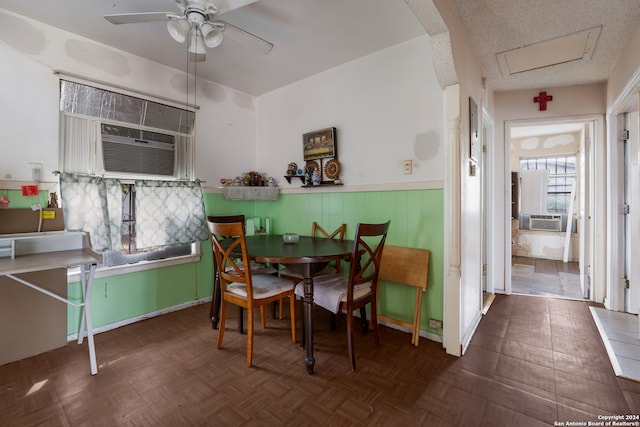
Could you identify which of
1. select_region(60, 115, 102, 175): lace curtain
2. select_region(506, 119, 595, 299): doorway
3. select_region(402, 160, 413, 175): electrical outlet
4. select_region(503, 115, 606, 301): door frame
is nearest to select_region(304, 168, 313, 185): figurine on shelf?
select_region(402, 160, 413, 175): electrical outlet

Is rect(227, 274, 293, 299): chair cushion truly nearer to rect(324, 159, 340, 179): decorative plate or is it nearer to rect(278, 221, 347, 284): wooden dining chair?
rect(278, 221, 347, 284): wooden dining chair

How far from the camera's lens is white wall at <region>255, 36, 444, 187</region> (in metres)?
2.34

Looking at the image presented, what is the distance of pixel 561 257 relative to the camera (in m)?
5.30

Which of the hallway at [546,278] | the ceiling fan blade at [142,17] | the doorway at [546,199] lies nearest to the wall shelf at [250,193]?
the ceiling fan blade at [142,17]

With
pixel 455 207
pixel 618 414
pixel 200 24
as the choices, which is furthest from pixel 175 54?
pixel 618 414

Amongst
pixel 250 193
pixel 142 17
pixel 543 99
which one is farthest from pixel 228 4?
pixel 543 99

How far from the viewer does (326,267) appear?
9.40 feet

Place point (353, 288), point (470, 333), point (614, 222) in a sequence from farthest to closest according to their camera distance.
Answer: point (614, 222), point (470, 333), point (353, 288)

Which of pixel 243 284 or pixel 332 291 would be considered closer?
pixel 332 291

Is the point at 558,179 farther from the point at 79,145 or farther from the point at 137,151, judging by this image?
the point at 79,145

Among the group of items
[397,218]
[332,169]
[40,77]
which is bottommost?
[397,218]

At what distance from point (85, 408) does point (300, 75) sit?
3.24m

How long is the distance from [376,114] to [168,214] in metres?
2.26

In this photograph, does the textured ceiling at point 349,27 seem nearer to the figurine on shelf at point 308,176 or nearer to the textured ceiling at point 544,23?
the textured ceiling at point 544,23
